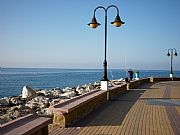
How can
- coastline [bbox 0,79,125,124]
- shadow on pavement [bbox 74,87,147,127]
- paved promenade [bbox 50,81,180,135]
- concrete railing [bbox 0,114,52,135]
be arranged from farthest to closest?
coastline [bbox 0,79,125,124] < shadow on pavement [bbox 74,87,147,127] < paved promenade [bbox 50,81,180,135] < concrete railing [bbox 0,114,52,135]

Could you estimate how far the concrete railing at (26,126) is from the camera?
5523 mm

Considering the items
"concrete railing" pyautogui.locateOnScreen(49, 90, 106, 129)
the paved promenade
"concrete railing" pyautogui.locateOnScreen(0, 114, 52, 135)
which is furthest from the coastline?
"concrete railing" pyautogui.locateOnScreen(0, 114, 52, 135)

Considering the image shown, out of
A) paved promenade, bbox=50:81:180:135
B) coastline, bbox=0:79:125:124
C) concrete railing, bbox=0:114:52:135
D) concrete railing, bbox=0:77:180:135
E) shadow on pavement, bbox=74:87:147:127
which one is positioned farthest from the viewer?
coastline, bbox=0:79:125:124

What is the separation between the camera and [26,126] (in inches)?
236

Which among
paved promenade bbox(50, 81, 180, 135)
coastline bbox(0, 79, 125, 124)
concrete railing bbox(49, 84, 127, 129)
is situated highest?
concrete railing bbox(49, 84, 127, 129)

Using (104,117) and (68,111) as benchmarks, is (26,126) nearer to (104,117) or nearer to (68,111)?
(68,111)

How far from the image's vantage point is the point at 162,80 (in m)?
38.8

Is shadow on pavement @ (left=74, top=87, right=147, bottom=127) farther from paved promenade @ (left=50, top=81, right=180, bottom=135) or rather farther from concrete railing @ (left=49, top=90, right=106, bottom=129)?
concrete railing @ (left=49, top=90, right=106, bottom=129)

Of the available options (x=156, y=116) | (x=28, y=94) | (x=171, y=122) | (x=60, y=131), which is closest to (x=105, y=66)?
(x=156, y=116)

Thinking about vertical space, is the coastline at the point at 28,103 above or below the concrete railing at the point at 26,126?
below

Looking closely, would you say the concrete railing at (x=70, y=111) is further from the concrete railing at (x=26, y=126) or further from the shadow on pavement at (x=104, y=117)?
the concrete railing at (x=26, y=126)

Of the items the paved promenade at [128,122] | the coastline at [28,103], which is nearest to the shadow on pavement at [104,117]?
the paved promenade at [128,122]

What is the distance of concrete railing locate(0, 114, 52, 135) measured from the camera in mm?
5523

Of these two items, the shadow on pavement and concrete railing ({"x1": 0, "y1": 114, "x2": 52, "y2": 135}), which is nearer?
concrete railing ({"x1": 0, "y1": 114, "x2": 52, "y2": 135})
